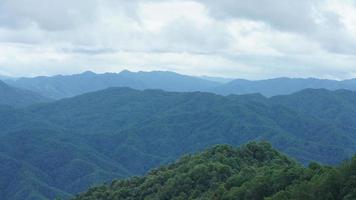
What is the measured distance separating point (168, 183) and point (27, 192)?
140 m

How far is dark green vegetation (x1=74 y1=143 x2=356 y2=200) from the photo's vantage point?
32.6 m

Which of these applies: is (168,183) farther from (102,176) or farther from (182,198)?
(102,176)

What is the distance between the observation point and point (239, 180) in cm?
4406

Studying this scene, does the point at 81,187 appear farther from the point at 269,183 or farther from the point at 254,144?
the point at 269,183

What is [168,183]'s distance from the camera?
4866 centimetres

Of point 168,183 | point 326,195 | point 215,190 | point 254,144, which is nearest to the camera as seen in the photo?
point 326,195

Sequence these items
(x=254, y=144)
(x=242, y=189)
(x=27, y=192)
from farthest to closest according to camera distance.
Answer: (x=27, y=192) < (x=254, y=144) < (x=242, y=189)

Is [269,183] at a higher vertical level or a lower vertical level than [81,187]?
higher

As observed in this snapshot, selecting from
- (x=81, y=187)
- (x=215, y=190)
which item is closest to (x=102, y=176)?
(x=81, y=187)

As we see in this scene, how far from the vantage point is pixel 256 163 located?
180 ft

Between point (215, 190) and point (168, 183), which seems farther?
point (168, 183)

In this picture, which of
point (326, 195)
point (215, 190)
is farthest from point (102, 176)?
point (326, 195)

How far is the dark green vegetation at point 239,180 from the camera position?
32594 millimetres

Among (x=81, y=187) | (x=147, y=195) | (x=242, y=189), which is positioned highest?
(x=242, y=189)
